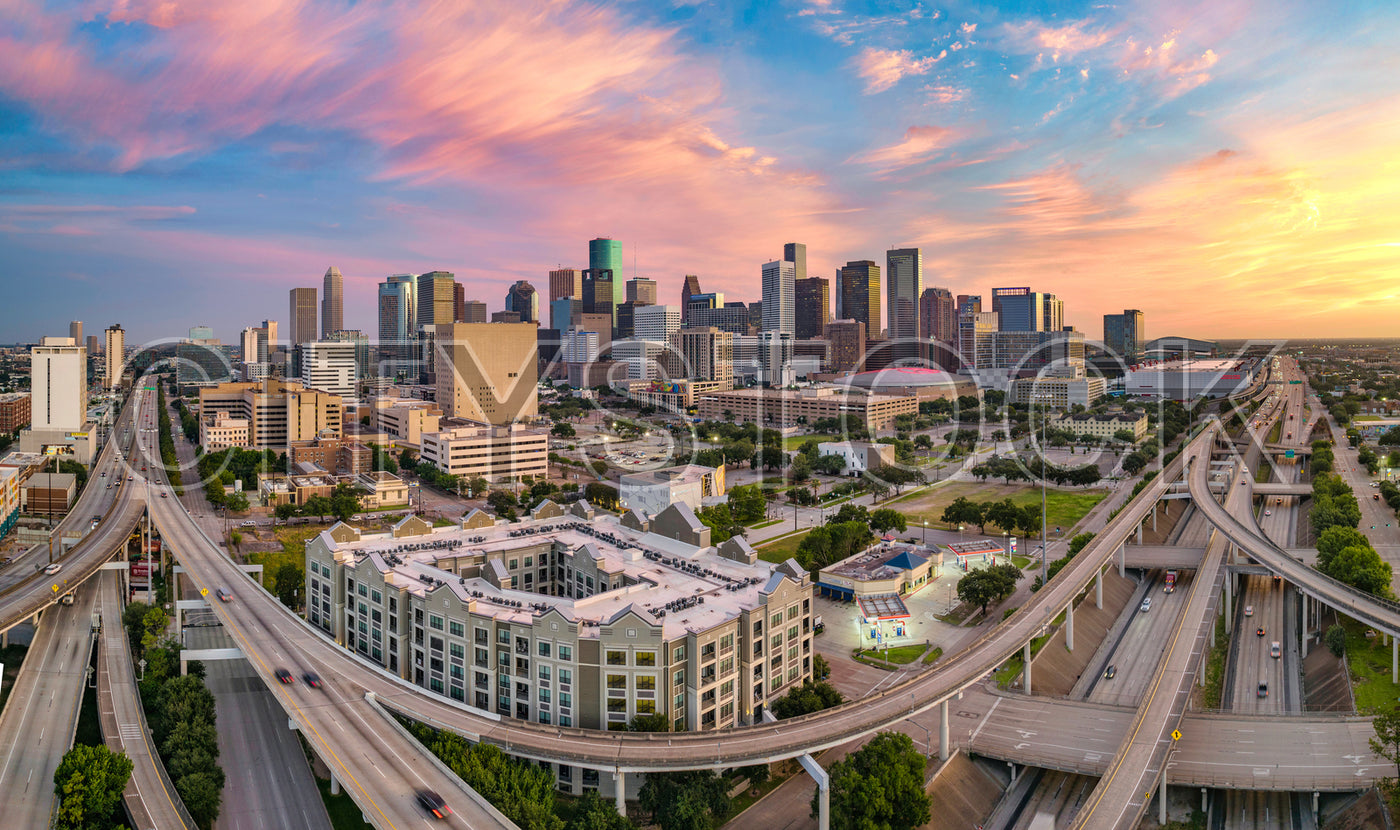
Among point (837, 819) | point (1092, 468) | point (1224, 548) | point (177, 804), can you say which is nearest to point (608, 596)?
point (837, 819)

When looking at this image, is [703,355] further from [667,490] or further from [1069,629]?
[1069,629]

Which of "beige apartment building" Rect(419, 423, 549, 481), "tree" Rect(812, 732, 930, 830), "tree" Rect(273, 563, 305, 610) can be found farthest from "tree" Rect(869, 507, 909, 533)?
"beige apartment building" Rect(419, 423, 549, 481)

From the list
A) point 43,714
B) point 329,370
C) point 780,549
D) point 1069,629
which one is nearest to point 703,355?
point 329,370

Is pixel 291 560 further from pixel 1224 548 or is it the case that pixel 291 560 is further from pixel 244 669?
pixel 1224 548

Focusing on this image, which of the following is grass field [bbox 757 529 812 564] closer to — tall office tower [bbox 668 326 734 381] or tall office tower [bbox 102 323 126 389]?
tall office tower [bbox 668 326 734 381]

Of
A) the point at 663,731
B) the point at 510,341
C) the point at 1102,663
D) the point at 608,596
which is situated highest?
the point at 510,341

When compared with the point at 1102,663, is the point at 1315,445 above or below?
above

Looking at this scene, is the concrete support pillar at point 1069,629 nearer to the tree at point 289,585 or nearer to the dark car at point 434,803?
the dark car at point 434,803
